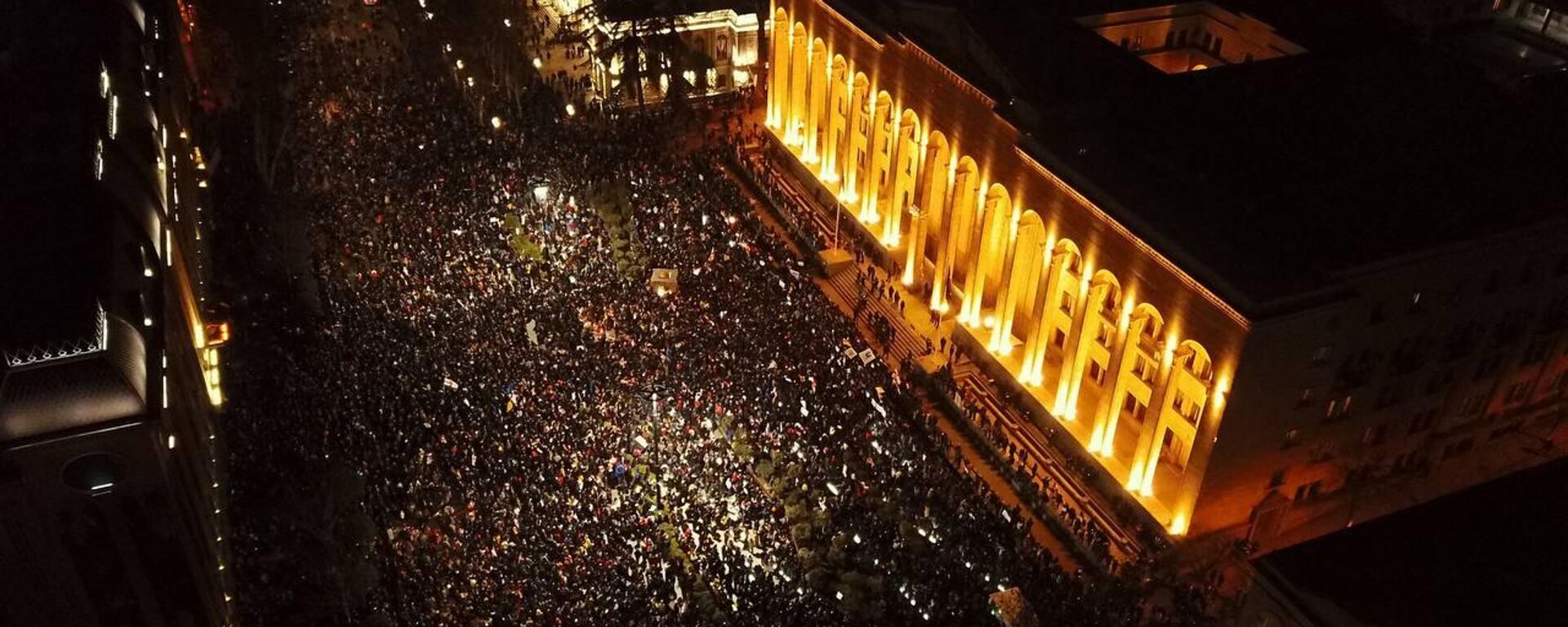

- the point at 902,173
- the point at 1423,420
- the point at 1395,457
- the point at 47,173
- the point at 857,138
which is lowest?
the point at 1395,457

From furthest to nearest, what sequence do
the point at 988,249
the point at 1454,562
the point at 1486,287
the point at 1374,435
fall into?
the point at 988,249 < the point at 1374,435 < the point at 1486,287 < the point at 1454,562

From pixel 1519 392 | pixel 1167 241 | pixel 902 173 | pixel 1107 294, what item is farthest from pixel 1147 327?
pixel 902 173

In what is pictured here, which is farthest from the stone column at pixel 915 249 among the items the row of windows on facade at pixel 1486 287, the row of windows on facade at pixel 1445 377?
the row of windows on facade at pixel 1486 287

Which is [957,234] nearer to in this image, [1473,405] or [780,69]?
[780,69]

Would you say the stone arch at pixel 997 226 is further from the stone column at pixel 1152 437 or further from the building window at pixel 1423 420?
the building window at pixel 1423 420

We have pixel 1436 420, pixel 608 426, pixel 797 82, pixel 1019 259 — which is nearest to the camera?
pixel 608 426

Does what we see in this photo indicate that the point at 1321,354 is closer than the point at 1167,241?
Yes

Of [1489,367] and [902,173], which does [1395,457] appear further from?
[902,173]

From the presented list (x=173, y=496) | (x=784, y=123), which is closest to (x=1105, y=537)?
(x=173, y=496)

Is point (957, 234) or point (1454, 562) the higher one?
point (1454, 562)

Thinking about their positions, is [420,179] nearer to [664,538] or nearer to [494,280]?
[494,280]
